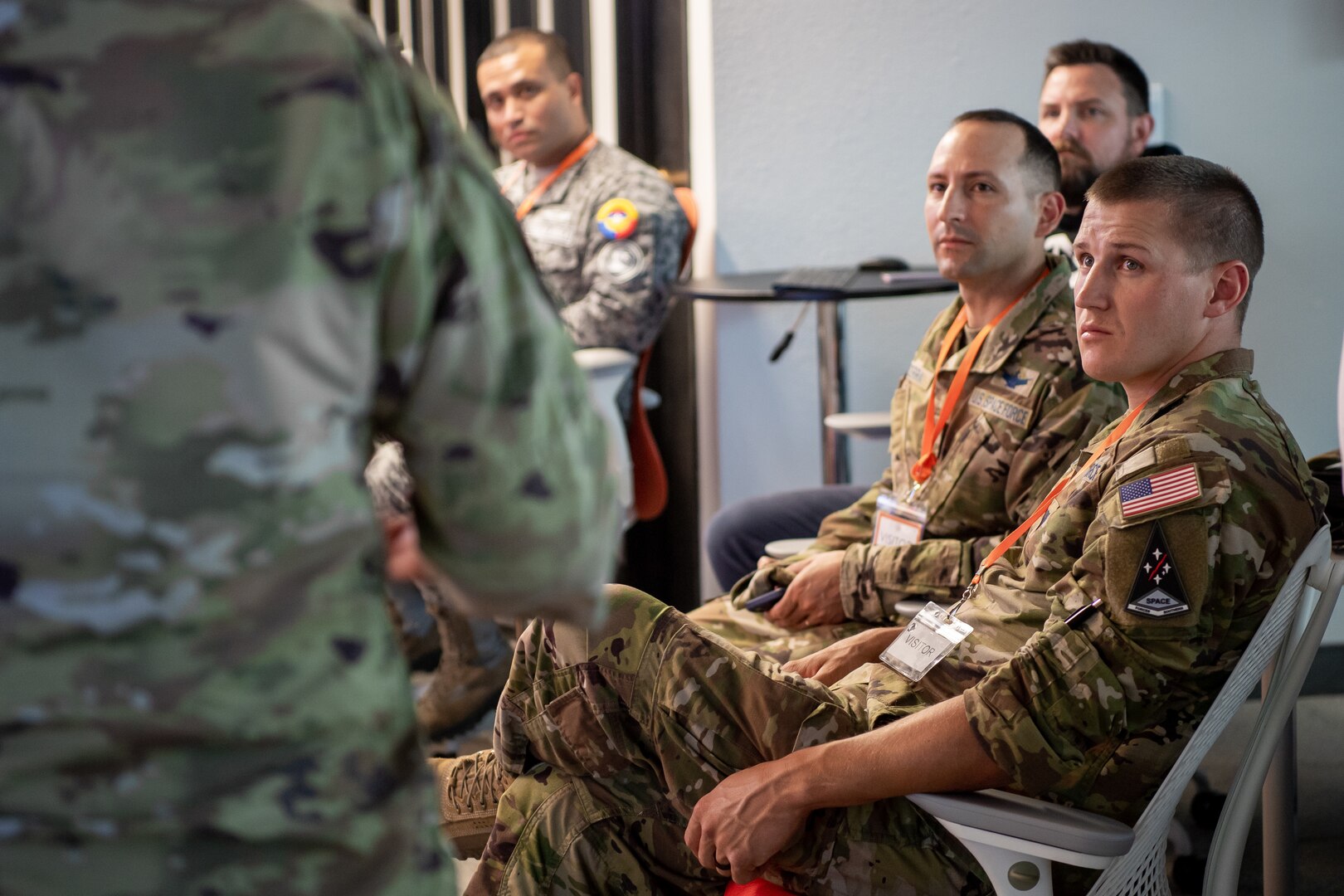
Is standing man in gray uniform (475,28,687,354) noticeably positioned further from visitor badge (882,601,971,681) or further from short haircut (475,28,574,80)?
visitor badge (882,601,971,681)

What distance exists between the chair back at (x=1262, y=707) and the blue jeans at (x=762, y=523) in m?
1.31

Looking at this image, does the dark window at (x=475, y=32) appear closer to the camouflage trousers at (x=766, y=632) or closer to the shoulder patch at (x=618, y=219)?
the shoulder patch at (x=618, y=219)

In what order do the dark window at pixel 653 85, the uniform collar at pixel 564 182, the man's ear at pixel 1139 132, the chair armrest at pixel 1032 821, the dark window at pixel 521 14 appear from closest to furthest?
the chair armrest at pixel 1032 821 → the man's ear at pixel 1139 132 → the uniform collar at pixel 564 182 → the dark window at pixel 653 85 → the dark window at pixel 521 14

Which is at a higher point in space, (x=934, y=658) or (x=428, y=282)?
(x=428, y=282)

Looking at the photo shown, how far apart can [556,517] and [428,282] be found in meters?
0.15

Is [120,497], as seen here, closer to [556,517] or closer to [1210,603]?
[556,517]

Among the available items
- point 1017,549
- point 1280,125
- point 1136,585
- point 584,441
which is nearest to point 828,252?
point 1280,125

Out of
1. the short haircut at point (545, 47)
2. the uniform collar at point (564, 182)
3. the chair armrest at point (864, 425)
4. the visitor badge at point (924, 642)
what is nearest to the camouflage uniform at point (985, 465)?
the visitor badge at point (924, 642)

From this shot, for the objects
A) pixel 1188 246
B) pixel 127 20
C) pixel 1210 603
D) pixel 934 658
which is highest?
pixel 127 20

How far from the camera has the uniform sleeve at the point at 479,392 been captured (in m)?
0.71

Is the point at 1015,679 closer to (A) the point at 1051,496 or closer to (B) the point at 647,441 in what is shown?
(A) the point at 1051,496

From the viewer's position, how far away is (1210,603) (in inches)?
51.8

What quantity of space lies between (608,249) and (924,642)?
74.2 inches

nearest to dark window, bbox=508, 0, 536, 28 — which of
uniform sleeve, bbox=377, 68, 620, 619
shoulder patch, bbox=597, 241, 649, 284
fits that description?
shoulder patch, bbox=597, 241, 649, 284
